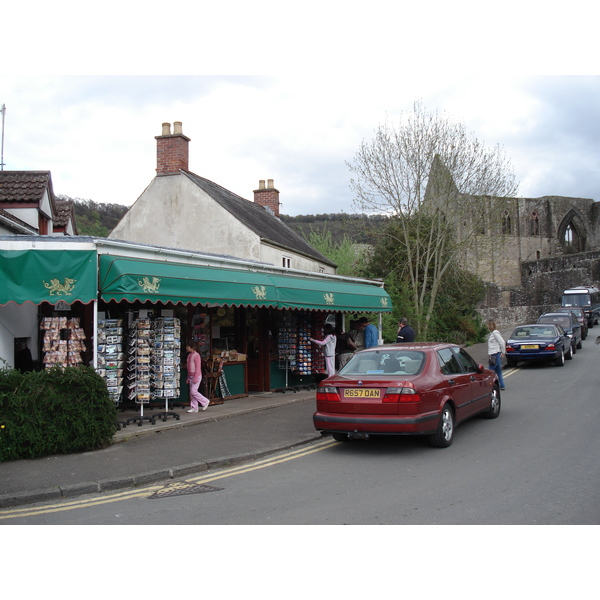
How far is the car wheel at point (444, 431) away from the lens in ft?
26.0

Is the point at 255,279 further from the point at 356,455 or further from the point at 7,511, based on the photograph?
the point at 7,511

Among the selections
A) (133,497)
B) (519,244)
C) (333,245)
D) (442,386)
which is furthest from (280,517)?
(519,244)

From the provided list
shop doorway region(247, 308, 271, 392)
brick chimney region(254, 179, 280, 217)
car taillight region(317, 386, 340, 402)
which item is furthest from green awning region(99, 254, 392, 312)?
brick chimney region(254, 179, 280, 217)

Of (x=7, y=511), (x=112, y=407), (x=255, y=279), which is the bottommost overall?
(x=7, y=511)

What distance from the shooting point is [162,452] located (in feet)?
26.7

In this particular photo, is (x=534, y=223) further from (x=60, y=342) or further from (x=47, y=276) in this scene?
(x=47, y=276)

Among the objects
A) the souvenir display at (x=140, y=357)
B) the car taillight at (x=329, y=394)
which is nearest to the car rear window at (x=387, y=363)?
the car taillight at (x=329, y=394)

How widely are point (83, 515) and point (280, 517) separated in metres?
2.06

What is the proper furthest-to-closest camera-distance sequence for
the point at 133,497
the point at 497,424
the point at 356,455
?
the point at 497,424, the point at 356,455, the point at 133,497

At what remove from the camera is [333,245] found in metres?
45.4

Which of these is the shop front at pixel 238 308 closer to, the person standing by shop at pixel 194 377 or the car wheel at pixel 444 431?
the person standing by shop at pixel 194 377

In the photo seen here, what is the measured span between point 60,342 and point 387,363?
5341 mm

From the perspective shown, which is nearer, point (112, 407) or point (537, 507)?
point (537, 507)

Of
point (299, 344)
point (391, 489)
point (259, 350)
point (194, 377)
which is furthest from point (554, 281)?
point (391, 489)
